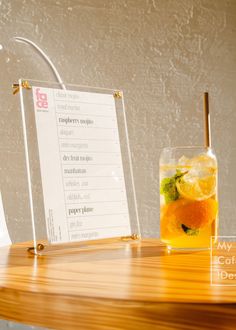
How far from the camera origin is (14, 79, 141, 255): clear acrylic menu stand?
3.74 feet

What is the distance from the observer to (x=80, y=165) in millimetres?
1222

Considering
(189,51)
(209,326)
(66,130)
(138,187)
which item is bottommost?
(209,326)

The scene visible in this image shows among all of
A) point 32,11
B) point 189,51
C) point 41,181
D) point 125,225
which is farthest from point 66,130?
point 189,51

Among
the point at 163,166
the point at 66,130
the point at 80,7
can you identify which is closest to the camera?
the point at 163,166

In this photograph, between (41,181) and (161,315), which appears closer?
(161,315)

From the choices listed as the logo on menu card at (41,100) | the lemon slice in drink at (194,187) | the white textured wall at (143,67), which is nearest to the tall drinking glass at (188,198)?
the lemon slice in drink at (194,187)

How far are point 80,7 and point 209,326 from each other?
1679mm

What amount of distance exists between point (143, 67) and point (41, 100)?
1.09m

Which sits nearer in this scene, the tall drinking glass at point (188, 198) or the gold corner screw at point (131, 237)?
the tall drinking glass at point (188, 198)

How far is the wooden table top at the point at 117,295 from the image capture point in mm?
604

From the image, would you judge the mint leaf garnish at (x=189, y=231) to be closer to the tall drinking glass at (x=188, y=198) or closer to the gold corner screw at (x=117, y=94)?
the tall drinking glass at (x=188, y=198)

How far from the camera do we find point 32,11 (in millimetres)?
1926

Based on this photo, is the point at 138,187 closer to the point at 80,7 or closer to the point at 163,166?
the point at 80,7

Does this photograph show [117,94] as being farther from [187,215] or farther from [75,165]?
[187,215]
